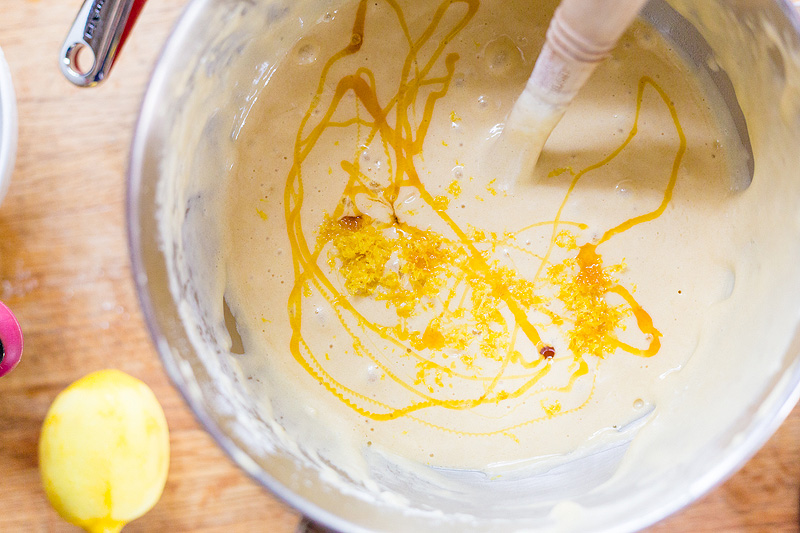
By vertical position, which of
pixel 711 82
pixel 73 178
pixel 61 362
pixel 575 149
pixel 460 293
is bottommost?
pixel 61 362

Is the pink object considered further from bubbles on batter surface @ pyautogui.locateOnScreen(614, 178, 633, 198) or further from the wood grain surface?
bubbles on batter surface @ pyautogui.locateOnScreen(614, 178, 633, 198)

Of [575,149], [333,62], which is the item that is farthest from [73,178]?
[575,149]

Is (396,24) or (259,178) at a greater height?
(396,24)

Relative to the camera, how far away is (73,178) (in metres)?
0.66

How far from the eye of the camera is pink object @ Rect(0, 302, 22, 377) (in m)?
0.62

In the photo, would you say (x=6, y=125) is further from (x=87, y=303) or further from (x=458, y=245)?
(x=458, y=245)

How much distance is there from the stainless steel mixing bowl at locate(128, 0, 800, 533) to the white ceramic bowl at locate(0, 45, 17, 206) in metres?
0.19

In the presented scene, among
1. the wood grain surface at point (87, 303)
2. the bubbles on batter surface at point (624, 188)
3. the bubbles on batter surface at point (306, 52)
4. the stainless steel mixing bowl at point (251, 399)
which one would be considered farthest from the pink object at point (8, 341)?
the bubbles on batter surface at point (624, 188)

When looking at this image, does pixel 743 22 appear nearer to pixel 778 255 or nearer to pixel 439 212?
pixel 778 255

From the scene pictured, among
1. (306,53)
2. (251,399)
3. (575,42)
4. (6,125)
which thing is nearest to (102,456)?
(251,399)

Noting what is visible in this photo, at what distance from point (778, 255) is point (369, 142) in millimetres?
444

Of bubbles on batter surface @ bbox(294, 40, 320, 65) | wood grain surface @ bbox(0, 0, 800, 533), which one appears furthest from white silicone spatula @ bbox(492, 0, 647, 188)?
wood grain surface @ bbox(0, 0, 800, 533)

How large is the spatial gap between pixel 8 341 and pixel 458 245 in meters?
0.48

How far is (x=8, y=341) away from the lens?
63 centimetres
